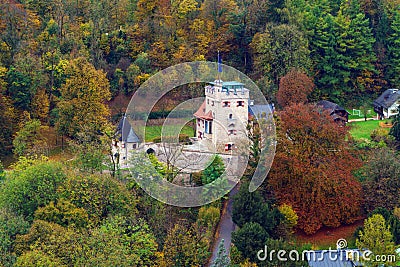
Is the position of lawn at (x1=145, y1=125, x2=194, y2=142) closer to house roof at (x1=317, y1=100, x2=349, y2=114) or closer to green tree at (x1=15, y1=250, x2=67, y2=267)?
house roof at (x1=317, y1=100, x2=349, y2=114)

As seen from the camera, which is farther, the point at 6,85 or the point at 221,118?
the point at 6,85

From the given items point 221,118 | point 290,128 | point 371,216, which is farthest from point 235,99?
point 371,216

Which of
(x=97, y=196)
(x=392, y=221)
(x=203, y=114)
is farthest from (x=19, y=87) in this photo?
(x=392, y=221)

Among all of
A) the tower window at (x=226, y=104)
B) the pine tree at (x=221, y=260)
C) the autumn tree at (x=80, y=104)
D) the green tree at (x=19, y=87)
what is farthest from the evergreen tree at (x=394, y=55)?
the pine tree at (x=221, y=260)

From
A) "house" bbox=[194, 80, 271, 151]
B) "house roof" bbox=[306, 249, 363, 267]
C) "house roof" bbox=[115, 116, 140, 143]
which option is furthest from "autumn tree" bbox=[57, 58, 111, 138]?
"house roof" bbox=[306, 249, 363, 267]

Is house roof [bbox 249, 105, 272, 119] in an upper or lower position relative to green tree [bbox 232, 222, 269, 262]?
upper

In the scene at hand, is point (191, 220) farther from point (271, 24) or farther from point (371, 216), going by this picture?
point (271, 24)
